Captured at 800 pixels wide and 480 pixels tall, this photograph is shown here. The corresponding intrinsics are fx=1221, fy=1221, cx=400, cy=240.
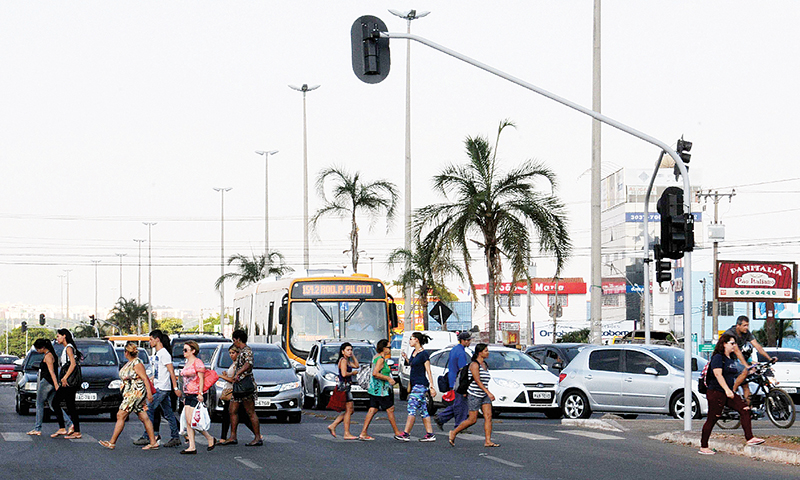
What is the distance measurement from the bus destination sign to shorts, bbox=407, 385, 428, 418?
13.5m

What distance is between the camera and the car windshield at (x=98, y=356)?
25.1 meters

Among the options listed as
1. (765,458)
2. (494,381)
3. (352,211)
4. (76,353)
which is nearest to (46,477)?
(76,353)

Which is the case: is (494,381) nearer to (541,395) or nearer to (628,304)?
(541,395)

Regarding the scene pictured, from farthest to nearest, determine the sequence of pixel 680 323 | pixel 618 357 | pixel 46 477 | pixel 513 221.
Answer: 1. pixel 680 323
2. pixel 513 221
3. pixel 618 357
4. pixel 46 477

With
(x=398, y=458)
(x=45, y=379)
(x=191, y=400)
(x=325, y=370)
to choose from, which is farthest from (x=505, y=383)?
(x=45, y=379)

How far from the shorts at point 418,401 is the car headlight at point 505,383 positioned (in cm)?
535

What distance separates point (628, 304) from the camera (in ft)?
428

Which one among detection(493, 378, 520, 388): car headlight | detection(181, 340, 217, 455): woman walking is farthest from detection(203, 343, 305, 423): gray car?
detection(181, 340, 217, 455): woman walking

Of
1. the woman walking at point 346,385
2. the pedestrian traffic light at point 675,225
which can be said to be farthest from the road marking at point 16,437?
the pedestrian traffic light at point 675,225

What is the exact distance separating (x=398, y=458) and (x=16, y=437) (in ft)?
23.5

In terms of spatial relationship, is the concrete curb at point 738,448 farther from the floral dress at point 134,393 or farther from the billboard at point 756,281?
the billboard at point 756,281

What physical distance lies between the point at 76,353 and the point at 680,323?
98.6 meters

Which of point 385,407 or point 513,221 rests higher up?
point 513,221

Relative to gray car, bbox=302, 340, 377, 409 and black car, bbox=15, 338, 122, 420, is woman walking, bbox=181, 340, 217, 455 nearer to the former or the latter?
black car, bbox=15, 338, 122, 420
